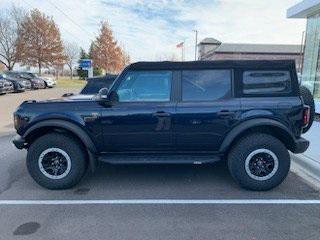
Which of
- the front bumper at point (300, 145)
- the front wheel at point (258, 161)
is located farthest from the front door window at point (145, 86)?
the front bumper at point (300, 145)

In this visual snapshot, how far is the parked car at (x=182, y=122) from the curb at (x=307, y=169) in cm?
74

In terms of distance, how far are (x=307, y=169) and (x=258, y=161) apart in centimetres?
148

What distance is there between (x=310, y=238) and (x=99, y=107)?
3.10 m

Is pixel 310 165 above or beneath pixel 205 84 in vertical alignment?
beneath

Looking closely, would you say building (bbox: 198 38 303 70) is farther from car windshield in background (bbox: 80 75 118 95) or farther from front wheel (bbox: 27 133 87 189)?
front wheel (bbox: 27 133 87 189)

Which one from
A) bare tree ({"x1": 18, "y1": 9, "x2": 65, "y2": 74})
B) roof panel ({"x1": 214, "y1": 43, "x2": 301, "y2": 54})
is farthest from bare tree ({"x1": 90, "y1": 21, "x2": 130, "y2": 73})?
Result: roof panel ({"x1": 214, "y1": 43, "x2": 301, "y2": 54})

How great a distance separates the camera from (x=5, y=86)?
2167 cm

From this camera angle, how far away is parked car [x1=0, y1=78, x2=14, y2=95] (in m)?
21.2

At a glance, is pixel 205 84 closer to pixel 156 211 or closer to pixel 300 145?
pixel 300 145

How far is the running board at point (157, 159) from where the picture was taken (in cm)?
462

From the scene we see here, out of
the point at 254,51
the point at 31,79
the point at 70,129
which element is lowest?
the point at 70,129

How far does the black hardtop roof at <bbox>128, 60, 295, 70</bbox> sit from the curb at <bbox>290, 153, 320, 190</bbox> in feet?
6.05

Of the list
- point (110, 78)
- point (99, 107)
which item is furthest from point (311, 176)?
point (110, 78)

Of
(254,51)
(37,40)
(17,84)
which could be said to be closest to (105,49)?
(37,40)
